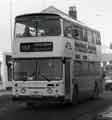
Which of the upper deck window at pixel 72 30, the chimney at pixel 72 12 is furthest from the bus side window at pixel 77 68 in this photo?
the chimney at pixel 72 12

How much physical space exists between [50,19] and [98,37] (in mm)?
8195

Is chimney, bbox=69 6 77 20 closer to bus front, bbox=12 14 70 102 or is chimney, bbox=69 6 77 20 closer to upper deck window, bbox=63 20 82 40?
upper deck window, bbox=63 20 82 40

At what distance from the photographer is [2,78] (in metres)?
40.2

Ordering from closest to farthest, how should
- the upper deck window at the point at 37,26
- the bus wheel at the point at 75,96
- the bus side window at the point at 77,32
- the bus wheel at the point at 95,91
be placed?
the upper deck window at the point at 37,26
the bus wheel at the point at 75,96
the bus side window at the point at 77,32
the bus wheel at the point at 95,91

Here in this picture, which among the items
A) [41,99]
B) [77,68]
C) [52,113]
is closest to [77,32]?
[77,68]

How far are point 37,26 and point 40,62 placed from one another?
5.58 ft

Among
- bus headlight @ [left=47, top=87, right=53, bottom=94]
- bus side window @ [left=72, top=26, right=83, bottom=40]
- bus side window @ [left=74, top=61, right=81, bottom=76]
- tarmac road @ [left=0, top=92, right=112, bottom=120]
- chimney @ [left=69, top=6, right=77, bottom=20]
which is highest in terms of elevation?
chimney @ [left=69, top=6, right=77, bottom=20]

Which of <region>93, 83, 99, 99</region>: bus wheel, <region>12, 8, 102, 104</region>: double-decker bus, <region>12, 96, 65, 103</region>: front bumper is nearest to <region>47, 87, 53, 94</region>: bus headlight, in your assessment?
<region>12, 8, 102, 104</region>: double-decker bus

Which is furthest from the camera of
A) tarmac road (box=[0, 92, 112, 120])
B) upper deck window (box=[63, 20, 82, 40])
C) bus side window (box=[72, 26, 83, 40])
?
bus side window (box=[72, 26, 83, 40])

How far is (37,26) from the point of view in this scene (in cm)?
1966

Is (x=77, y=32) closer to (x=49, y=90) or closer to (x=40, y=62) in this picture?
(x=40, y=62)

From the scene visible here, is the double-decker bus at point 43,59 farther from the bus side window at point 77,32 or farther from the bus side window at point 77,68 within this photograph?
the bus side window at point 77,32

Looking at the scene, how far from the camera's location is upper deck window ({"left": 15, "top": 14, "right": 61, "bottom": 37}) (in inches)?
764

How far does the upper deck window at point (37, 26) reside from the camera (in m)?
19.4
